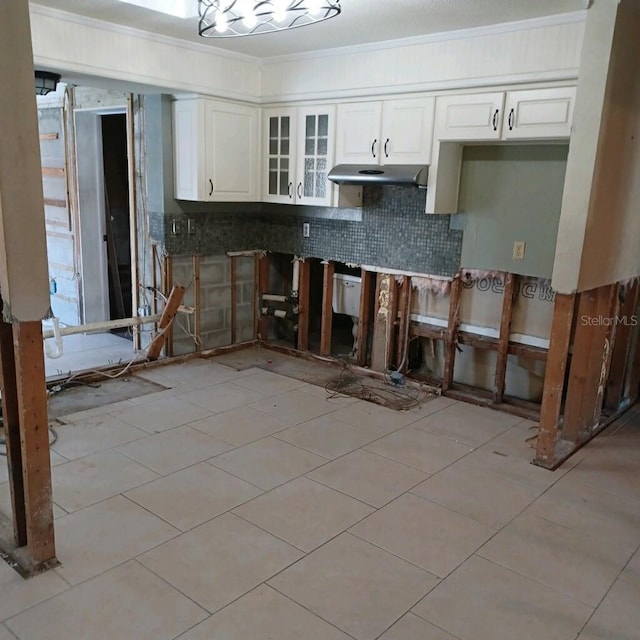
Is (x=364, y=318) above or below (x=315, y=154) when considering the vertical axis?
below

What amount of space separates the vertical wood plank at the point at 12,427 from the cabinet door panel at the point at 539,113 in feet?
10.1

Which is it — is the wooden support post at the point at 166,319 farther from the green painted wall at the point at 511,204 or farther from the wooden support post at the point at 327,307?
the green painted wall at the point at 511,204

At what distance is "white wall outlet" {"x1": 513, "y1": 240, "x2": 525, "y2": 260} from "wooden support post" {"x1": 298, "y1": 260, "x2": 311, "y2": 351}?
194 centimetres

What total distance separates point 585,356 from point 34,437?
3072 mm

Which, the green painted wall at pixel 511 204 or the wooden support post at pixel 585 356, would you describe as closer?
the wooden support post at pixel 585 356

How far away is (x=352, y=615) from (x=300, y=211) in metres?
3.69

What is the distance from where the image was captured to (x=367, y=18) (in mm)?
3576

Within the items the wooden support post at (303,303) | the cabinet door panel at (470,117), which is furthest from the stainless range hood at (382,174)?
the wooden support post at (303,303)

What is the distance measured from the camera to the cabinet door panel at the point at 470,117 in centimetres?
375

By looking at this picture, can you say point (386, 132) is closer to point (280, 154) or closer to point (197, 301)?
point (280, 154)

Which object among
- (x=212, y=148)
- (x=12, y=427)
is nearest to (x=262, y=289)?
(x=212, y=148)

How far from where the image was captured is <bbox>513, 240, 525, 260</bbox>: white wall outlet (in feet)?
13.4

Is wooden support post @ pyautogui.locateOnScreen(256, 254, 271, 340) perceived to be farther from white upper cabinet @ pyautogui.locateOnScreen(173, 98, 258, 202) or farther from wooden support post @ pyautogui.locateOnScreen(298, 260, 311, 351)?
white upper cabinet @ pyautogui.locateOnScreen(173, 98, 258, 202)

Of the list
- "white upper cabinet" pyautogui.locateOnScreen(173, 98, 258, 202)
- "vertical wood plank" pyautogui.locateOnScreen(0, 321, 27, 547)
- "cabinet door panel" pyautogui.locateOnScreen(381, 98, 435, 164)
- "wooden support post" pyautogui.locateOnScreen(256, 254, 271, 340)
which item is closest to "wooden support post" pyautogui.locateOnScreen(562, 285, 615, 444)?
"cabinet door panel" pyautogui.locateOnScreen(381, 98, 435, 164)
